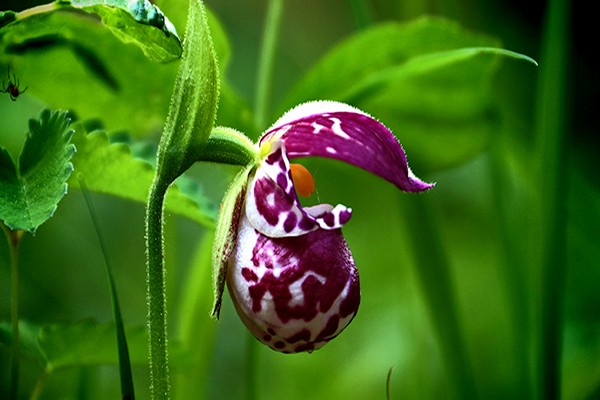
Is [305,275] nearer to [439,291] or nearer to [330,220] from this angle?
[330,220]

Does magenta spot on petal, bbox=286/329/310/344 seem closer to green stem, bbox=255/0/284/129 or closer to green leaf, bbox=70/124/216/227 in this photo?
green leaf, bbox=70/124/216/227

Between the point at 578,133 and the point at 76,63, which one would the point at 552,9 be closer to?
the point at 76,63

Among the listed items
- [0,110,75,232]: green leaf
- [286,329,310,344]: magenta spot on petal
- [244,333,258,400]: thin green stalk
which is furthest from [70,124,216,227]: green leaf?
[244,333,258,400]: thin green stalk

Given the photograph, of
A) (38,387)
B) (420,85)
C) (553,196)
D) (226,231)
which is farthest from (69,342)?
(420,85)

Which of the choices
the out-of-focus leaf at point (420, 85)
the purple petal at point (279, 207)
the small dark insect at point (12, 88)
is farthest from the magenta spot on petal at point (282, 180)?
the out-of-focus leaf at point (420, 85)

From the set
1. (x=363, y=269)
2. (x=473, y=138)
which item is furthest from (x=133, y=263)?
(x=473, y=138)
